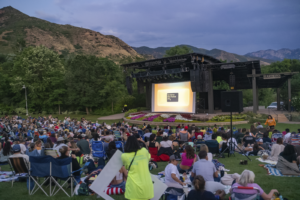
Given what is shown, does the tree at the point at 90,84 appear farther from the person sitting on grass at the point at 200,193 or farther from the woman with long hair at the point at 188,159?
the person sitting on grass at the point at 200,193

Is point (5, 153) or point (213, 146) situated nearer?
point (5, 153)

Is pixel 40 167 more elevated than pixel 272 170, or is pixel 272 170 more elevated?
pixel 40 167

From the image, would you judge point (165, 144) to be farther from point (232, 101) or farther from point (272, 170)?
point (272, 170)

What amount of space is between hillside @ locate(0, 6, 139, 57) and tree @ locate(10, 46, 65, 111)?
7986 cm

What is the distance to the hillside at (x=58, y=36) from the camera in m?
118

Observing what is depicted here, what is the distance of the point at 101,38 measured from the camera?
143m

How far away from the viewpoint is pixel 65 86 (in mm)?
37938

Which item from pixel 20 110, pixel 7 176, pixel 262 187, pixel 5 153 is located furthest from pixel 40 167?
pixel 20 110

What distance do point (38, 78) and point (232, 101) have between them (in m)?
36.3

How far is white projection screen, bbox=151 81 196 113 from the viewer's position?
22891mm

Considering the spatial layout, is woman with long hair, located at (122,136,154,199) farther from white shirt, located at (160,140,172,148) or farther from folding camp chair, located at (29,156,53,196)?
white shirt, located at (160,140,172,148)

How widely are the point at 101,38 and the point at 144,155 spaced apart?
147810 millimetres

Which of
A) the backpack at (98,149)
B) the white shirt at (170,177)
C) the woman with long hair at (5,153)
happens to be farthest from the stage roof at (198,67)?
the white shirt at (170,177)

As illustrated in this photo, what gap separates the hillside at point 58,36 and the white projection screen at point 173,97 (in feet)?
321
